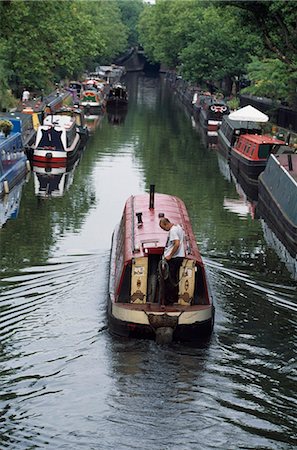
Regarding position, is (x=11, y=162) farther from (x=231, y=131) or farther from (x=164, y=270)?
(x=164, y=270)

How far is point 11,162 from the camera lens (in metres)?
35.4

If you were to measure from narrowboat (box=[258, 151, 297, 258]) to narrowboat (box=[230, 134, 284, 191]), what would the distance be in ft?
7.29

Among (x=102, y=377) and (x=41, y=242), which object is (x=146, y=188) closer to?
(x=41, y=242)

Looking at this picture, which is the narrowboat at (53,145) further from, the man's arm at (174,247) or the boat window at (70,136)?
the man's arm at (174,247)

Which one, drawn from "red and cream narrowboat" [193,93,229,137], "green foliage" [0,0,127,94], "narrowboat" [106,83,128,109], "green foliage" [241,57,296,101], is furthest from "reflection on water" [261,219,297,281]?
"narrowboat" [106,83,128,109]

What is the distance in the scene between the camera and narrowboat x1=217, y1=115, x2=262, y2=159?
45.6 meters

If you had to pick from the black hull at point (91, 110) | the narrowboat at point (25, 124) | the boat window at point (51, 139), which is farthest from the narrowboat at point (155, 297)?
the black hull at point (91, 110)

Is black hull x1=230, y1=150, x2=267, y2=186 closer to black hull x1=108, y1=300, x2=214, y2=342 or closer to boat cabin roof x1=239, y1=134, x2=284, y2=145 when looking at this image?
boat cabin roof x1=239, y1=134, x2=284, y2=145

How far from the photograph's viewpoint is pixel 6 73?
189ft

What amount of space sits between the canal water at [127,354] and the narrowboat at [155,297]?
0.30 metres

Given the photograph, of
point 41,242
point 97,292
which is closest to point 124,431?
point 97,292

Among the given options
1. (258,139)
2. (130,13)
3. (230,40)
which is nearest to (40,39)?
(258,139)

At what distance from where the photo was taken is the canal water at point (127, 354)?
1330 centimetres

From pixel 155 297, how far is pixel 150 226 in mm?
2163
